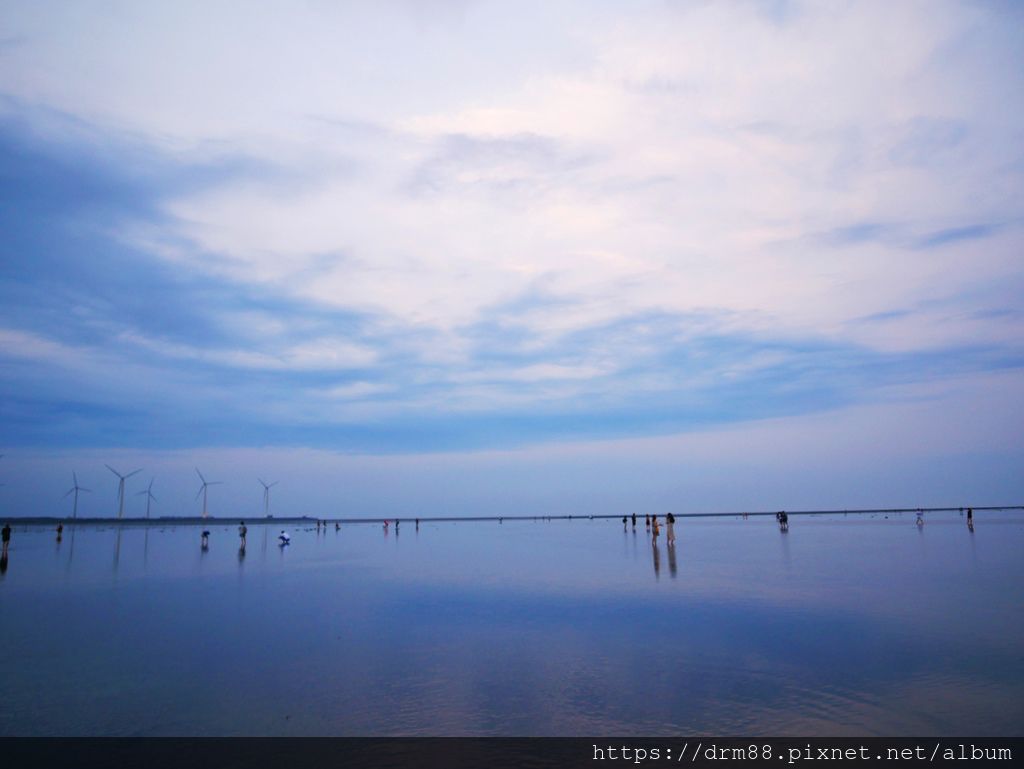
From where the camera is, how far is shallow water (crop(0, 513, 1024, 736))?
380 inches

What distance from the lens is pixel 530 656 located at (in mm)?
13781

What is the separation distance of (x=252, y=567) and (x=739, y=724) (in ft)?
113

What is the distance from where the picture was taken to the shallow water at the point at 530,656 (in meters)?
9.64

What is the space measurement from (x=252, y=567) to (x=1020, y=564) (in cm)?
3929

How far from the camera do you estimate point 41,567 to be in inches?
1464

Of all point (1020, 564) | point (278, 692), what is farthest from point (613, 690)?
point (1020, 564)

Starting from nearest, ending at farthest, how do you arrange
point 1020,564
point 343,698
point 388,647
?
point 343,698 < point 388,647 < point 1020,564

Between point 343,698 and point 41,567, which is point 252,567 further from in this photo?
point 343,698

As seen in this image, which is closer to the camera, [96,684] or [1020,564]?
[96,684]

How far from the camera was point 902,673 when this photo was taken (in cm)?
1149
